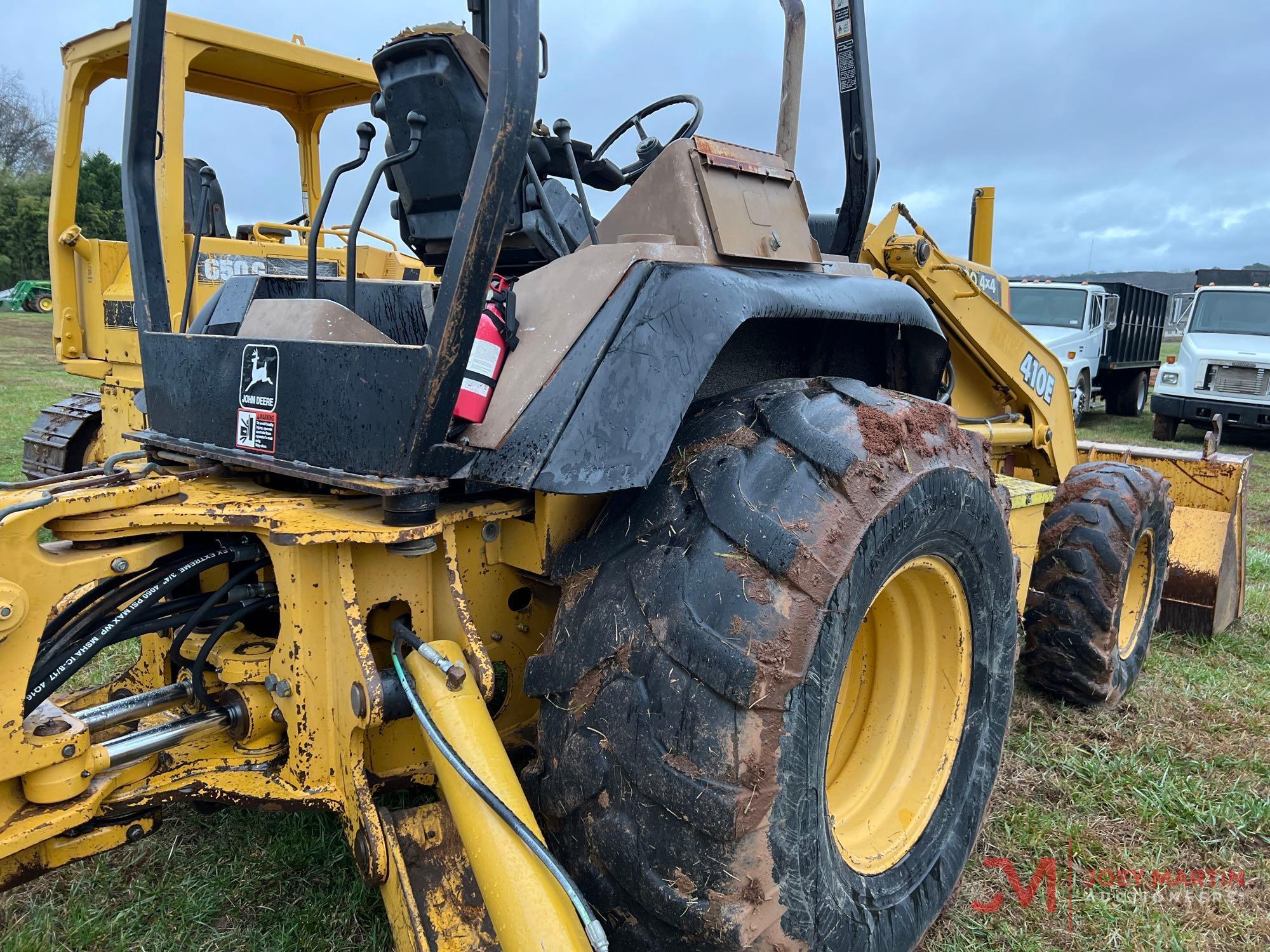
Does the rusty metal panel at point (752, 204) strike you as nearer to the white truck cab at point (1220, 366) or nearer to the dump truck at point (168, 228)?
the dump truck at point (168, 228)

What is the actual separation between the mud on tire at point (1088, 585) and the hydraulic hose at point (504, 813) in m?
2.50

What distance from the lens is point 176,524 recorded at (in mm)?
1775

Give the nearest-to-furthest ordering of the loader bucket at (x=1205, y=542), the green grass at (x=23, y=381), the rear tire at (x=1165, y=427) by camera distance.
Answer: the loader bucket at (x=1205, y=542) → the green grass at (x=23, y=381) → the rear tire at (x=1165, y=427)

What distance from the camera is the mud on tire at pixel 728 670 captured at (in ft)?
5.14

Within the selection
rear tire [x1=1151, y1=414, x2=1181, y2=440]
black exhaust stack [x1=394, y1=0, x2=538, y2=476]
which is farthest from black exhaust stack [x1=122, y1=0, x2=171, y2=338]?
rear tire [x1=1151, y1=414, x2=1181, y2=440]

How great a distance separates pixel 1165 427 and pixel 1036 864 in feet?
38.3

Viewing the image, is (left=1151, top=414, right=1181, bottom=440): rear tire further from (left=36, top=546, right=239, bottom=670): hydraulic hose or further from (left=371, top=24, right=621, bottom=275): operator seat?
(left=36, top=546, right=239, bottom=670): hydraulic hose

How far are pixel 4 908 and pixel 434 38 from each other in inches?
89.7

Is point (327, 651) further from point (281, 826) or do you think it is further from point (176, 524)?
point (281, 826)

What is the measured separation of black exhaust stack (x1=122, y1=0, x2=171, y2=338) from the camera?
225 centimetres

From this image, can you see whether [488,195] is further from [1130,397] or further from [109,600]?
[1130,397]

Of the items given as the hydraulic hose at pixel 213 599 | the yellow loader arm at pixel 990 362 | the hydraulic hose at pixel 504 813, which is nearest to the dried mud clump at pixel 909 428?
the hydraulic hose at pixel 504 813

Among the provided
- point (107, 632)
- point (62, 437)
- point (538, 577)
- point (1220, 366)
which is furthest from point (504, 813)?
point (1220, 366)

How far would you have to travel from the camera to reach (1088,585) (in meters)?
3.47
